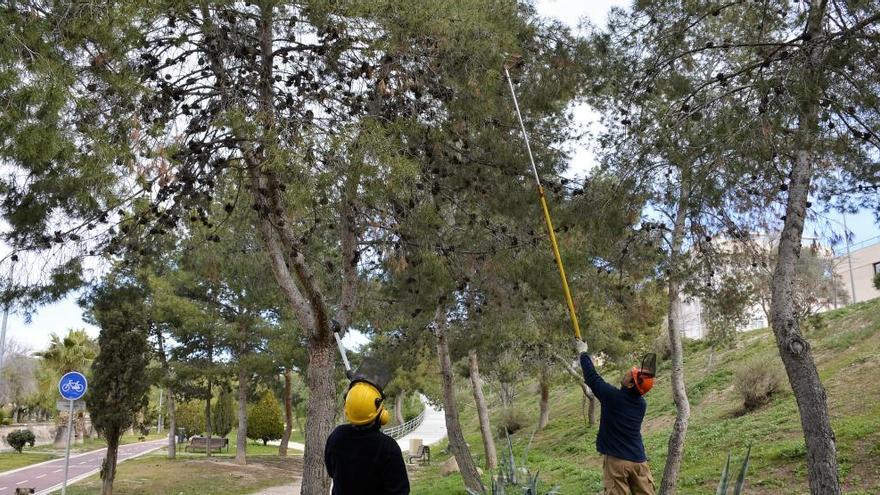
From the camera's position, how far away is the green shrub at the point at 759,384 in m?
18.8

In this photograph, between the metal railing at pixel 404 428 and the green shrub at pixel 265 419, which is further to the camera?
the metal railing at pixel 404 428

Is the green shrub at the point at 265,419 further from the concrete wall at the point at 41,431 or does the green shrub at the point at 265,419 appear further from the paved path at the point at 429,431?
the concrete wall at the point at 41,431

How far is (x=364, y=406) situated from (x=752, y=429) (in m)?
14.7

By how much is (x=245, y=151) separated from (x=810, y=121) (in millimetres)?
5607

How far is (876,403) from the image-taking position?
1444 cm

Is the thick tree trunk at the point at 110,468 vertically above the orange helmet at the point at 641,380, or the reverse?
the orange helmet at the point at 641,380

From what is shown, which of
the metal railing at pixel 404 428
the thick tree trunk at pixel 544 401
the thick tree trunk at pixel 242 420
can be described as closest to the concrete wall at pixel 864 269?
the thick tree trunk at pixel 544 401

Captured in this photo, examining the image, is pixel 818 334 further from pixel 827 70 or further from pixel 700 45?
pixel 827 70

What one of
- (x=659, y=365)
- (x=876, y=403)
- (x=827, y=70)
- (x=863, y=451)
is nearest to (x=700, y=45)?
(x=827, y=70)

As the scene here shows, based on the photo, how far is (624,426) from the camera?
5.68m

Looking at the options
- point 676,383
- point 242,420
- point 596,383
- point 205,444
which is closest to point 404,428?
point 205,444

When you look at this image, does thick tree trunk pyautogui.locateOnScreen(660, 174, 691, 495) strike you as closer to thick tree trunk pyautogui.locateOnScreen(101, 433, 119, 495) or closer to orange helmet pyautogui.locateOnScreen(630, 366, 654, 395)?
orange helmet pyautogui.locateOnScreen(630, 366, 654, 395)

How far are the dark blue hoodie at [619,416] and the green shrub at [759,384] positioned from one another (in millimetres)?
14817

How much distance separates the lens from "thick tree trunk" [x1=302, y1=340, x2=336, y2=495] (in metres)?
8.89
